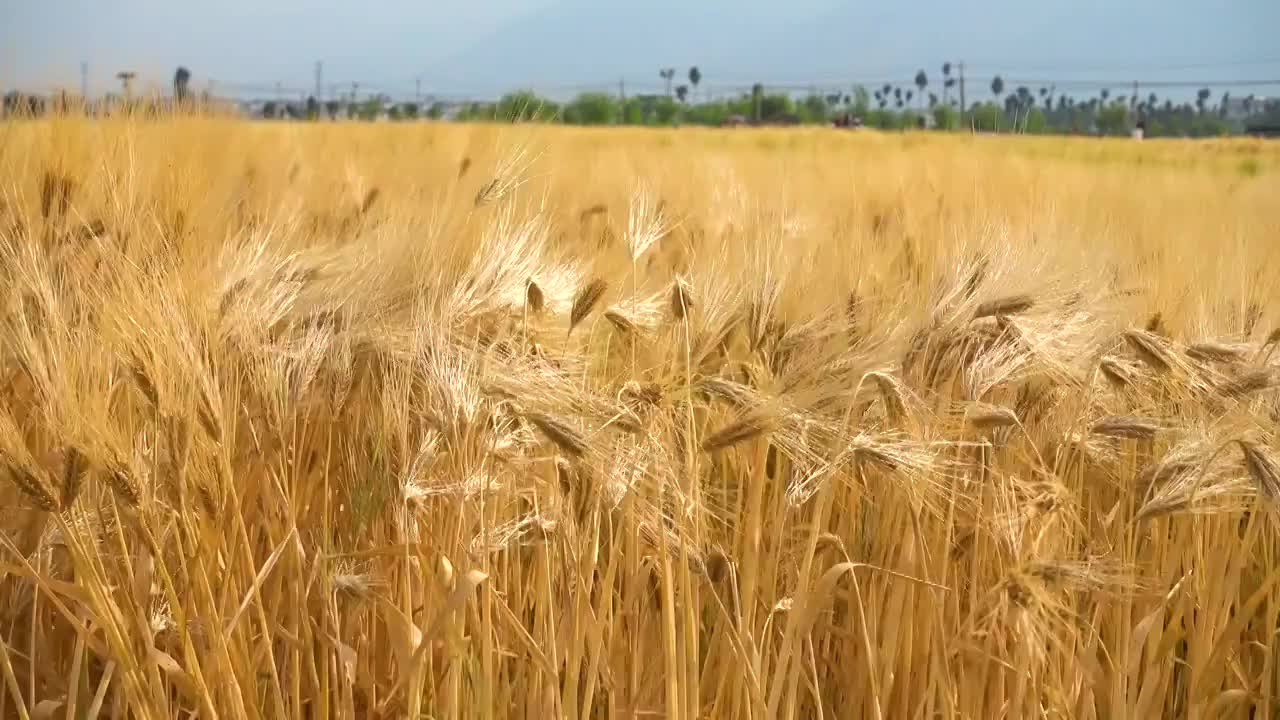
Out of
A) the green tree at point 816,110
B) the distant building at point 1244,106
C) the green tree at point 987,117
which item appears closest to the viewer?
the green tree at point 987,117

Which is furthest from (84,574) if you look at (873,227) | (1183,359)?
(873,227)

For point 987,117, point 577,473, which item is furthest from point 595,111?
point 577,473

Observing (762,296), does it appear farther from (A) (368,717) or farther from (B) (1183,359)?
(A) (368,717)

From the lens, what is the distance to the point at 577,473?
117 centimetres

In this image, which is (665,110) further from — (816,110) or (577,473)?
(577,473)

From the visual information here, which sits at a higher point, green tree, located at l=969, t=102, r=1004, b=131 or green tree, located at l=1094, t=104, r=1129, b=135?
green tree, located at l=1094, t=104, r=1129, b=135

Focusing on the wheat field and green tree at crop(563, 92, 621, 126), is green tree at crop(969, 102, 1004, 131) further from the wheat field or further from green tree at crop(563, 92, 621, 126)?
green tree at crop(563, 92, 621, 126)

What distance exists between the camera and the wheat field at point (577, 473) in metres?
1.12

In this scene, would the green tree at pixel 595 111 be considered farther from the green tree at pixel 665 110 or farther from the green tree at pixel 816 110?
the green tree at pixel 816 110

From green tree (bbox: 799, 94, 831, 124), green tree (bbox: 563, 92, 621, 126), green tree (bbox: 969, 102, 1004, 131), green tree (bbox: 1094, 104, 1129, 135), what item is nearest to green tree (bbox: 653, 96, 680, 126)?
green tree (bbox: 563, 92, 621, 126)

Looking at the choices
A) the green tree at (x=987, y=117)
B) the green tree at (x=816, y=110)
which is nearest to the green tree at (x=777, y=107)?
the green tree at (x=816, y=110)

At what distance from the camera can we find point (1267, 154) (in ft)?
46.4

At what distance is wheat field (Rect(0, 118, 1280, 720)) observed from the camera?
1119 mm

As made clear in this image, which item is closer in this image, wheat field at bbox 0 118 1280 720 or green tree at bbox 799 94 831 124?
wheat field at bbox 0 118 1280 720
